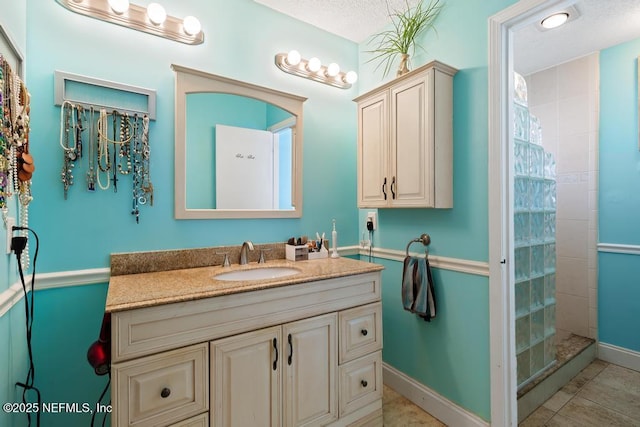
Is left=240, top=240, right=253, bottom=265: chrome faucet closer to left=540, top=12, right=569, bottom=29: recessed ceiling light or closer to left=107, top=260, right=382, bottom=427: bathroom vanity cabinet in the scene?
left=107, top=260, right=382, bottom=427: bathroom vanity cabinet

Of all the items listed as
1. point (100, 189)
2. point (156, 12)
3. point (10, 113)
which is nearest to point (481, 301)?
point (100, 189)

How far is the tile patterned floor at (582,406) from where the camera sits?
→ 173cm

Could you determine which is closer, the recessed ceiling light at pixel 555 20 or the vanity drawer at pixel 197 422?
the vanity drawer at pixel 197 422

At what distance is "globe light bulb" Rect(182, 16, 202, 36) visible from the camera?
161 centimetres

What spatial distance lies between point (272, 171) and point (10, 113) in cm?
123

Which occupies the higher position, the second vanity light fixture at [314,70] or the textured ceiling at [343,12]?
the textured ceiling at [343,12]

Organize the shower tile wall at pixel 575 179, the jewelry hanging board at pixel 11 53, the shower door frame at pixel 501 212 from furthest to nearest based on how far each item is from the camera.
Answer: the shower tile wall at pixel 575 179
the shower door frame at pixel 501 212
the jewelry hanging board at pixel 11 53

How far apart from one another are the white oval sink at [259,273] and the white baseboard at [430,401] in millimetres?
1114

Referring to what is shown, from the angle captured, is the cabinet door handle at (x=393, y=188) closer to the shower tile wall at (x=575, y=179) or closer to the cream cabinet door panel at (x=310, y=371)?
the cream cabinet door panel at (x=310, y=371)

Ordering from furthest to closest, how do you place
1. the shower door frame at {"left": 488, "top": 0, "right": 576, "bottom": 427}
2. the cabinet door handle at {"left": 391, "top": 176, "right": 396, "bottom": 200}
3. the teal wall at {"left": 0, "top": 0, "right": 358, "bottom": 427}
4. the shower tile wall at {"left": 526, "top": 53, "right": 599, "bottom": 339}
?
the shower tile wall at {"left": 526, "top": 53, "right": 599, "bottom": 339}
the cabinet door handle at {"left": 391, "top": 176, "right": 396, "bottom": 200}
the shower door frame at {"left": 488, "top": 0, "right": 576, "bottom": 427}
the teal wall at {"left": 0, "top": 0, "right": 358, "bottom": 427}

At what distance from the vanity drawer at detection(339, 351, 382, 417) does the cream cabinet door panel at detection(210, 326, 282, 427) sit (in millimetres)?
376

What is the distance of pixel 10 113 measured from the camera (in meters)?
1.00

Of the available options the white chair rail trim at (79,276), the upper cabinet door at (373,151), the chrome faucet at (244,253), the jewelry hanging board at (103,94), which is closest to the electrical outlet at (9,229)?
the white chair rail trim at (79,276)

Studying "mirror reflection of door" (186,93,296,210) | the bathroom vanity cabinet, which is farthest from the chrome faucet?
the bathroom vanity cabinet
